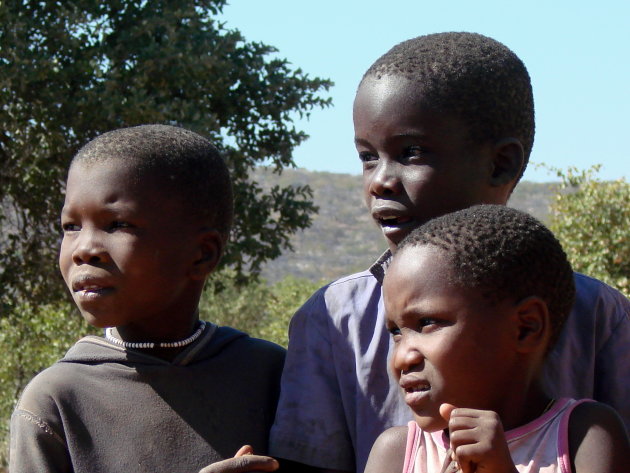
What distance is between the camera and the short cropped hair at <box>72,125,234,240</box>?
262 centimetres

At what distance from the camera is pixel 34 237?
850cm

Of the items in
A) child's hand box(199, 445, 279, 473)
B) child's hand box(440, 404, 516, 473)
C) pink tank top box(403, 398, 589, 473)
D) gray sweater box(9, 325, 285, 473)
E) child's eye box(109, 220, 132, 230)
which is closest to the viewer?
child's hand box(440, 404, 516, 473)

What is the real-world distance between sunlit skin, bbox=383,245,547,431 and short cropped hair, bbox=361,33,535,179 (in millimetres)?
525

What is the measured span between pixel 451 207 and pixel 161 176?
759 mm

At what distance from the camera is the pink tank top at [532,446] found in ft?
6.57

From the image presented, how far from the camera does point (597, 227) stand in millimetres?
10102

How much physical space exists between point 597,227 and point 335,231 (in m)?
22.8

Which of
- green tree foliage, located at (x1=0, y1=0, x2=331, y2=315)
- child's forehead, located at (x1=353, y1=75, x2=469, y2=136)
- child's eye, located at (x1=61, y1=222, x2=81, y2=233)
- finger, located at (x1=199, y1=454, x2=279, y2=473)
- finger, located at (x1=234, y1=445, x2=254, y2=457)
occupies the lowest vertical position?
finger, located at (x1=199, y1=454, x2=279, y2=473)

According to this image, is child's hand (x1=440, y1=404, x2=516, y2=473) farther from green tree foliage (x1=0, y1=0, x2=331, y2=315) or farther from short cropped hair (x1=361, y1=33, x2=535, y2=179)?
green tree foliage (x1=0, y1=0, x2=331, y2=315)

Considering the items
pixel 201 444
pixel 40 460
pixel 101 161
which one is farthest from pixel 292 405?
pixel 101 161

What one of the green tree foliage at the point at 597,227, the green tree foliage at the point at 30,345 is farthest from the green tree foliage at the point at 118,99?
the green tree foliage at the point at 597,227

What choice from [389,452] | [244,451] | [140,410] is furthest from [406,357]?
[140,410]

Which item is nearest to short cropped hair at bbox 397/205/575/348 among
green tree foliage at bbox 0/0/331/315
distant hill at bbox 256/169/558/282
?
green tree foliage at bbox 0/0/331/315

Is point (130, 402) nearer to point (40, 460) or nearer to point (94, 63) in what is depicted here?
point (40, 460)
